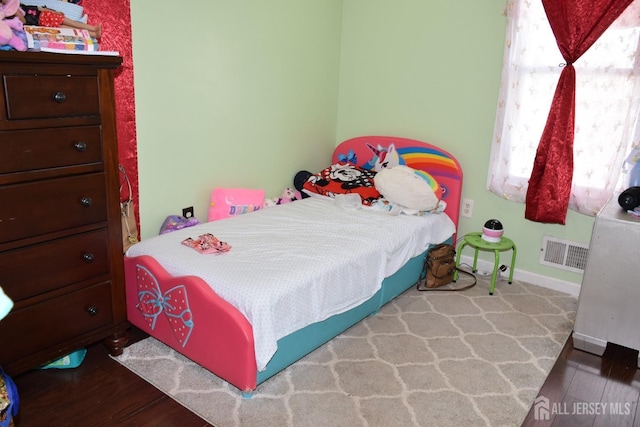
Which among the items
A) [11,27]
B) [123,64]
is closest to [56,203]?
[11,27]

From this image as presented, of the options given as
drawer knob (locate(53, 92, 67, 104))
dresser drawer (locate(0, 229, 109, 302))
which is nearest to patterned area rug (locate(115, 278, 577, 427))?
dresser drawer (locate(0, 229, 109, 302))

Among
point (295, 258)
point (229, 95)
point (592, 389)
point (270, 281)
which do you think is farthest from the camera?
point (229, 95)

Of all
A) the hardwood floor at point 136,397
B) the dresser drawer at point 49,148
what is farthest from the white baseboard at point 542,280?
the dresser drawer at point 49,148

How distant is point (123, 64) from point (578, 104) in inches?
106

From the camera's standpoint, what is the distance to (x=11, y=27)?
182 centimetres

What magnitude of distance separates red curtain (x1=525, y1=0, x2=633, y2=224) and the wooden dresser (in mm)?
2531

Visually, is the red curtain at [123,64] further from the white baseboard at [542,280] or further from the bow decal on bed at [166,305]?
the white baseboard at [542,280]

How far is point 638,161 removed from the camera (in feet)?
9.52

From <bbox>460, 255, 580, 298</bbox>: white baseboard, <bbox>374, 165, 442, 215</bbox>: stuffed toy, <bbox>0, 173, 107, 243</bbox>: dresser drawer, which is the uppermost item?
<bbox>0, 173, 107, 243</bbox>: dresser drawer

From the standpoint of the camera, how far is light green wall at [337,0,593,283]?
3.47 meters

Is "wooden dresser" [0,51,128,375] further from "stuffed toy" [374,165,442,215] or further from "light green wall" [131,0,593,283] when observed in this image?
"stuffed toy" [374,165,442,215]

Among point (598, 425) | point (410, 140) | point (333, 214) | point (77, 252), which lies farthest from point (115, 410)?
point (410, 140)

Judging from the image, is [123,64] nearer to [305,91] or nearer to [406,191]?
[305,91]

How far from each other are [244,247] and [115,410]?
0.97 m
